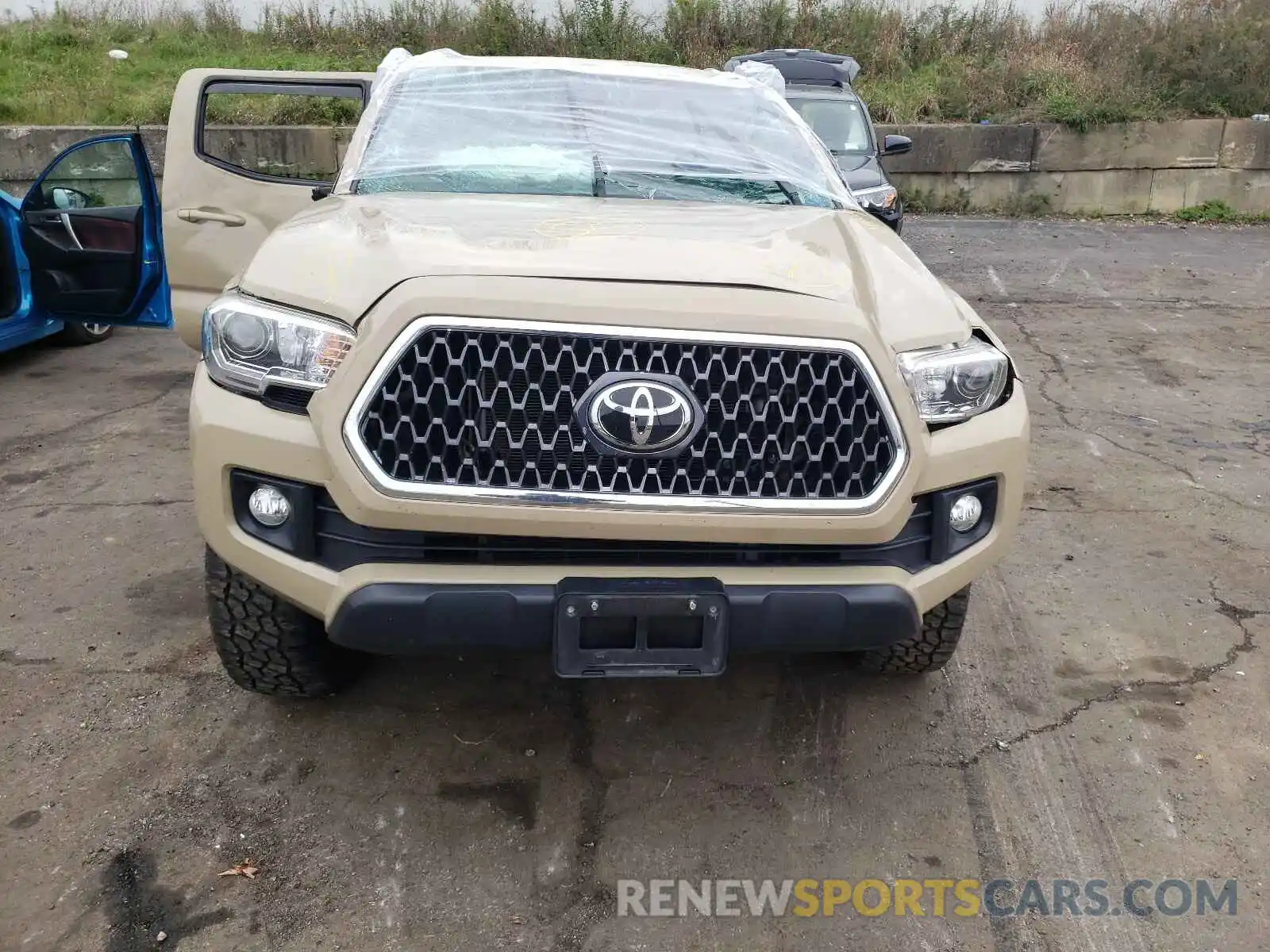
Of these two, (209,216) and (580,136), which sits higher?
(580,136)

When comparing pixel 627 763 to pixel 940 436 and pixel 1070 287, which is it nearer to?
pixel 940 436

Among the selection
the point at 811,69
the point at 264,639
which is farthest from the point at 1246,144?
the point at 264,639

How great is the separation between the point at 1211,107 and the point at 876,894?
1491 cm

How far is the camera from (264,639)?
2.57m

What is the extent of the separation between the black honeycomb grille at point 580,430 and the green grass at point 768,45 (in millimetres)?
12665

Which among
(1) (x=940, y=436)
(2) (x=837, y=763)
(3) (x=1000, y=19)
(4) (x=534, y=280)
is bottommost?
(2) (x=837, y=763)

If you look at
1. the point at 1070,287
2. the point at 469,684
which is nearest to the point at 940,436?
the point at 469,684

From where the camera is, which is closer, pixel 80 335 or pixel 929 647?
pixel 929 647

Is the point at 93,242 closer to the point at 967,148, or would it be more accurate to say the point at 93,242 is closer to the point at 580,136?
the point at 580,136

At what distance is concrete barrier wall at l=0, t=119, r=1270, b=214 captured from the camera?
13359mm

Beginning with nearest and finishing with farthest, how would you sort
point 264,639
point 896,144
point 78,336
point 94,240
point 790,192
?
point 264,639 < point 790,192 < point 94,240 < point 78,336 < point 896,144

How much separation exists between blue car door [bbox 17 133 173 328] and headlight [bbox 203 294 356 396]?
12.5ft

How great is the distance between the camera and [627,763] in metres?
2.67

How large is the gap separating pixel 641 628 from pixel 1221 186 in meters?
→ 14.4
